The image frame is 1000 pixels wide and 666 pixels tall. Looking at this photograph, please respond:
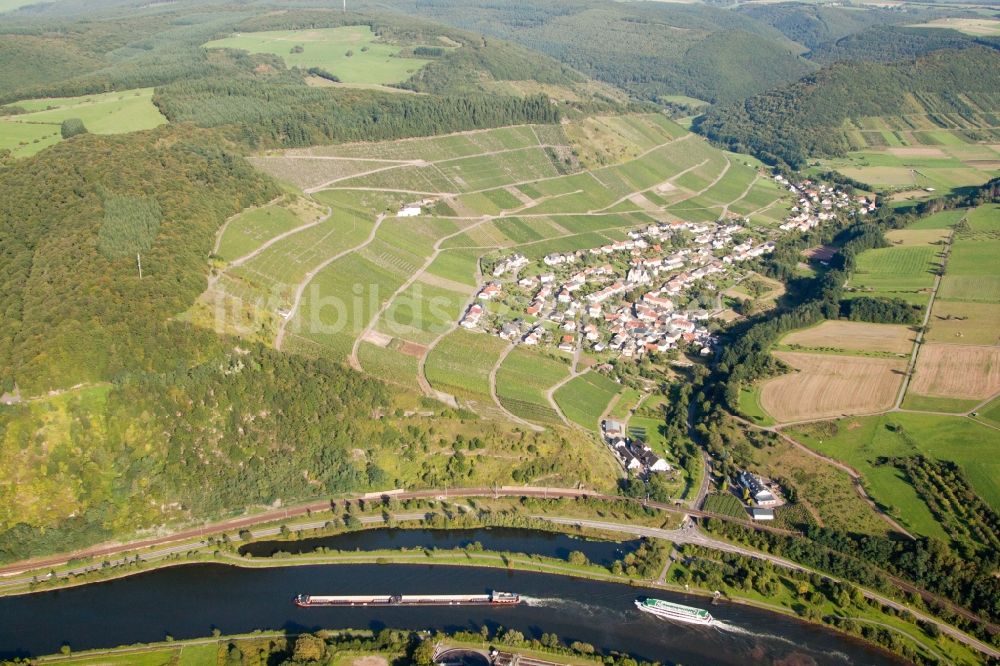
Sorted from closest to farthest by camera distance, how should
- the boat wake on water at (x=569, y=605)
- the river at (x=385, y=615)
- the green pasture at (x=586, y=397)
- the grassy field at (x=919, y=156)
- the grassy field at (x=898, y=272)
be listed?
the river at (x=385, y=615) → the boat wake on water at (x=569, y=605) → the green pasture at (x=586, y=397) → the grassy field at (x=898, y=272) → the grassy field at (x=919, y=156)

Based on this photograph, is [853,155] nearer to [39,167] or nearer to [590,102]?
[590,102]

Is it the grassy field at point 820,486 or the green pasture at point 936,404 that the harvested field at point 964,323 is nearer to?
the green pasture at point 936,404

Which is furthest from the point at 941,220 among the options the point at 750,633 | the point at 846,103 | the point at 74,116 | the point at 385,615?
the point at 74,116

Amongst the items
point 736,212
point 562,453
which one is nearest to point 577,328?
point 562,453

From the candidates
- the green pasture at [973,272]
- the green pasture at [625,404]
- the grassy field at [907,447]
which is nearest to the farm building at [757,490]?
the grassy field at [907,447]

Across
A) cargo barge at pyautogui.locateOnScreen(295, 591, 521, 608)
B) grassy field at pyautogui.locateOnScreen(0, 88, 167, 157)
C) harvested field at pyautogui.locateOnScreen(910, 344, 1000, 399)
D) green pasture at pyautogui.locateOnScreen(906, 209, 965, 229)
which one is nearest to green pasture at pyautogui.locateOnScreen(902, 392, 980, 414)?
harvested field at pyautogui.locateOnScreen(910, 344, 1000, 399)
